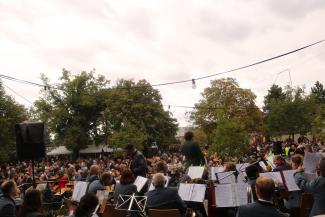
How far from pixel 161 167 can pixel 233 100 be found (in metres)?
45.4

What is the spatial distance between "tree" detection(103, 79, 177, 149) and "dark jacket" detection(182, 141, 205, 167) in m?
38.6

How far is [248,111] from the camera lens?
5550 centimetres

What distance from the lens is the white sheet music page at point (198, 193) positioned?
7.44m

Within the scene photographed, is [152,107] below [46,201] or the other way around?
the other way around

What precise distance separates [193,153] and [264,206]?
611 cm

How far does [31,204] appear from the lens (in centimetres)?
549

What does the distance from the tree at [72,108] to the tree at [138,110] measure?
2.43m

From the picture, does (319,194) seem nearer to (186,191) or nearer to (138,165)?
(186,191)

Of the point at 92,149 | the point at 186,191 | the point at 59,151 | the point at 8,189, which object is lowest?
the point at 186,191

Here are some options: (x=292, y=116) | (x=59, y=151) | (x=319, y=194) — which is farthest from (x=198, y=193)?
(x=59, y=151)

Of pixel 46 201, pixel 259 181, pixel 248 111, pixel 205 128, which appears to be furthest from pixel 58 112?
pixel 259 181

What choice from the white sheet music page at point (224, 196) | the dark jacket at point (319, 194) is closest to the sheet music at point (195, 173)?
the white sheet music page at point (224, 196)

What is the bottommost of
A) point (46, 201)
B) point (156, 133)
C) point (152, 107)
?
point (46, 201)

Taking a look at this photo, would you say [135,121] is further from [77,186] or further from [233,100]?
[77,186]
